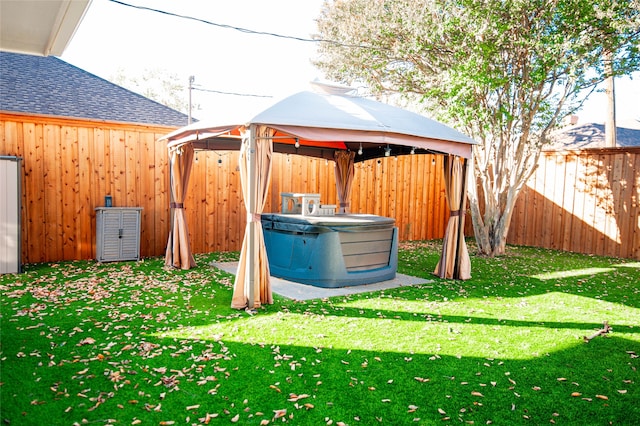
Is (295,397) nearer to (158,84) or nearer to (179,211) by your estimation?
(179,211)

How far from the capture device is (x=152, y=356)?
3098 mm

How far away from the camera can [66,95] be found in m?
8.52

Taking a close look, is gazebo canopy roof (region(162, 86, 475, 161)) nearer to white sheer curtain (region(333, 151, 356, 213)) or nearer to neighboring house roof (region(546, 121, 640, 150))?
white sheer curtain (region(333, 151, 356, 213))

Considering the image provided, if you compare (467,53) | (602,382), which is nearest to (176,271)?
(602,382)

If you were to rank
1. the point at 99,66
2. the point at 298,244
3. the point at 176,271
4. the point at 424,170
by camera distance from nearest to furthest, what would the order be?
the point at 298,244, the point at 176,271, the point at 424,170, the point at 99,66

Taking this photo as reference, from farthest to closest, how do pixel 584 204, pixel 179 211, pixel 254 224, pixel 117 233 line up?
pixel 584 204 → pixel 117 233 → pixel 179 211 → pixel 254 224

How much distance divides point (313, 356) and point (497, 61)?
6137 millimetres

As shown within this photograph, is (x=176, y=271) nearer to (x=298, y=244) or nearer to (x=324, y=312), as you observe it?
(x=298, y=244)

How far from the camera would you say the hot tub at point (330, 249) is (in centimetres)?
535

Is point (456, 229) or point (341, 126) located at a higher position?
point (341, 126)

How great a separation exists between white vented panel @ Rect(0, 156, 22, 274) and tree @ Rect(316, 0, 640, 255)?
6.17 meters

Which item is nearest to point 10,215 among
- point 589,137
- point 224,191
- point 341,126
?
point 224,191

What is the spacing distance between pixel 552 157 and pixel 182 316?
27.5 ft

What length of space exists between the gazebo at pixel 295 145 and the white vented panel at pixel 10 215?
186 centimetres
